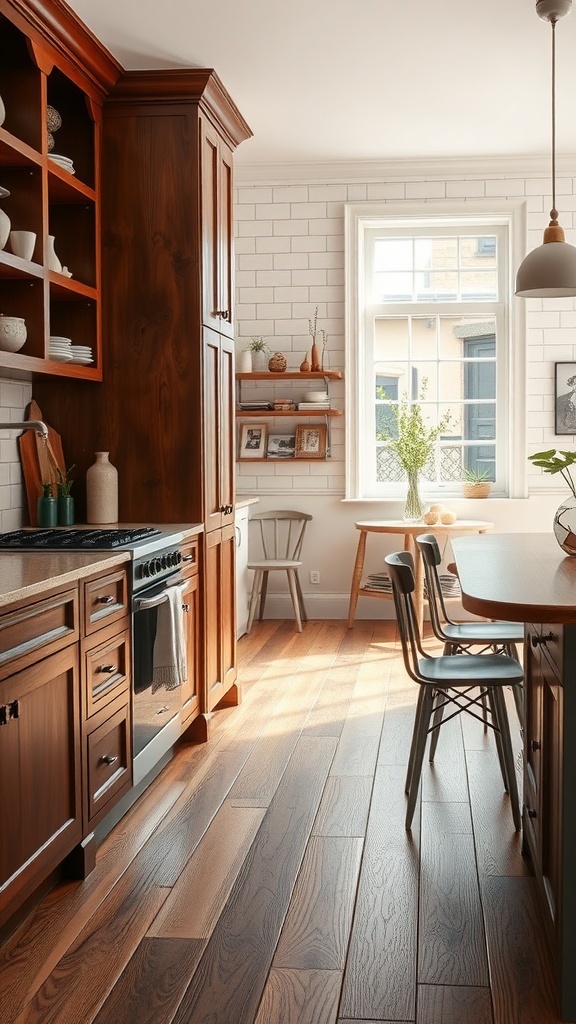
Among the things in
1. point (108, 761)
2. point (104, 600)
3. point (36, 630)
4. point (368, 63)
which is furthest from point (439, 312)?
point (36, 630)

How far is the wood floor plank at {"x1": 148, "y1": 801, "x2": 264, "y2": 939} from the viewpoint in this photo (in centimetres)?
257

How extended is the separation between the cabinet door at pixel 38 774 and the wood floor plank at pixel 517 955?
115 cm

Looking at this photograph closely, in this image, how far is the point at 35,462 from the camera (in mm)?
4129

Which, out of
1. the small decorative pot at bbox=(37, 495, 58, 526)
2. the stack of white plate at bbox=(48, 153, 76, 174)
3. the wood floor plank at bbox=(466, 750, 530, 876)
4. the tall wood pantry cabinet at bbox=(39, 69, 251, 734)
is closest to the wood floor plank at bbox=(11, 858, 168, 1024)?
the wood floor plank at bbox=(466, 750, 530, 876)

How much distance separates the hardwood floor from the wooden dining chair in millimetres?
2375

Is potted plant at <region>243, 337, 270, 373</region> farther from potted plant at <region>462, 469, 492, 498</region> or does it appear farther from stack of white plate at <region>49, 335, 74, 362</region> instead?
stack of white plate at <region>49, 335, 74, 362</region>

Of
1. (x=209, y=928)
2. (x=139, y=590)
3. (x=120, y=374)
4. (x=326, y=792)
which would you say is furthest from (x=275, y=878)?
(x=120, y=374)

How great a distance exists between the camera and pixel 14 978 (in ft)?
7.59

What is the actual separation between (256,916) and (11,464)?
7.10 feet

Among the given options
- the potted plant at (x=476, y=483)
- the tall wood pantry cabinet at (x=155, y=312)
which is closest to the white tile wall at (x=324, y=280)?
the potted plant at (x=476, y=483)

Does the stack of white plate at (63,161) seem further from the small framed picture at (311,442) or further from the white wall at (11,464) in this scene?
the small framed picture at (311,442)

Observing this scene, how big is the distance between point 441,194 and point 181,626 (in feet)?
14.1

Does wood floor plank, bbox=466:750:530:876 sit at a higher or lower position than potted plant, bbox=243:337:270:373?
lower

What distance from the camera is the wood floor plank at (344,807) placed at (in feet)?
10.6
